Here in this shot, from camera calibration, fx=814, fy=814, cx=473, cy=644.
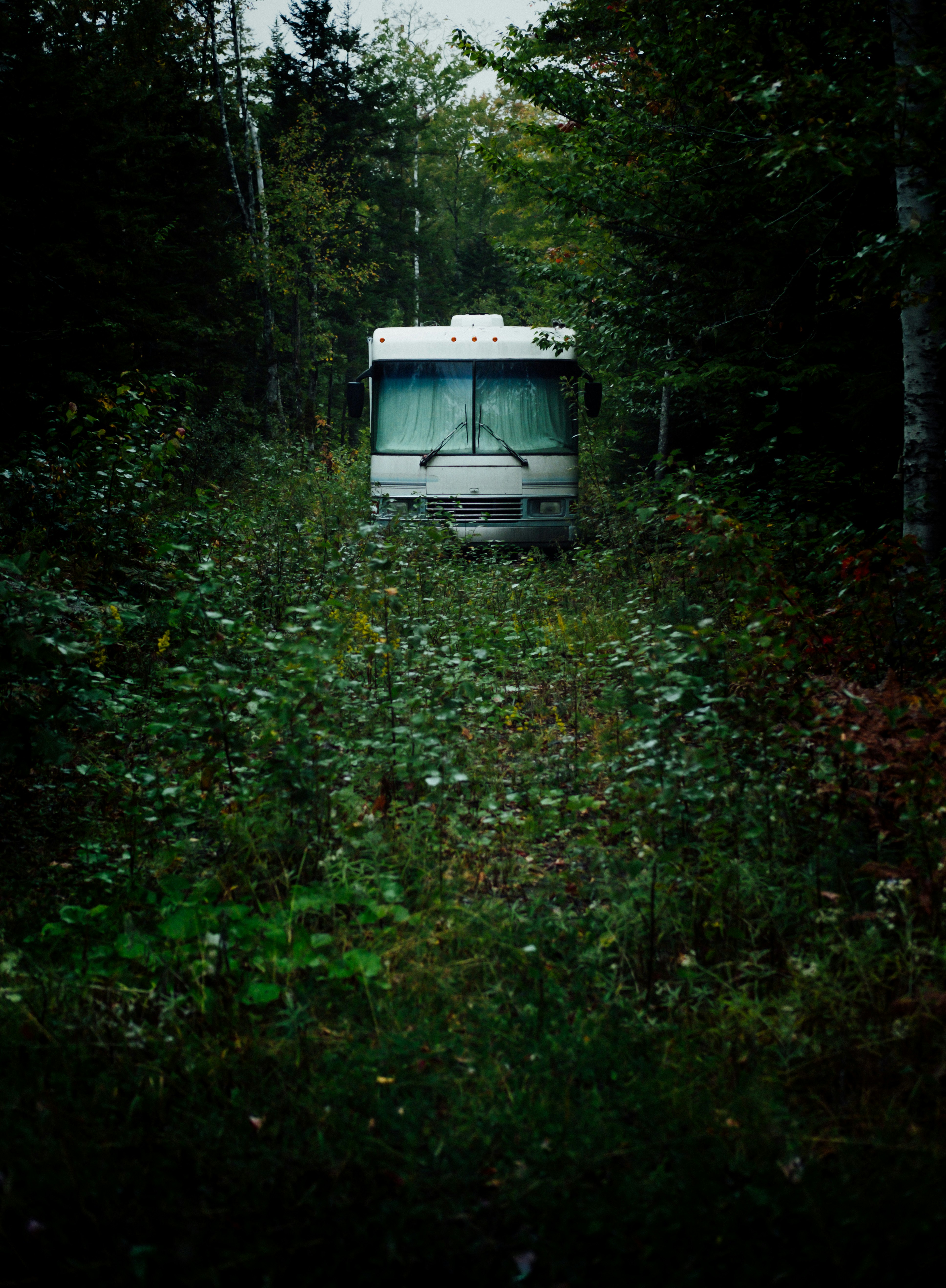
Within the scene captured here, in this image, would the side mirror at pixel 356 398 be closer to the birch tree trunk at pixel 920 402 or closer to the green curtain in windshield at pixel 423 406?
the green curtain in windshield at pixel 423 406

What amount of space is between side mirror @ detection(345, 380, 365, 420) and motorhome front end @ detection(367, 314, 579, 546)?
18 cm

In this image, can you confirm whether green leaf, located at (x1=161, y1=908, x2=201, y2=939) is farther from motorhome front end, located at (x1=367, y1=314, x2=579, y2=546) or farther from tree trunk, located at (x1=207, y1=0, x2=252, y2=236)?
tree trunk, located at (x1=207, y1=0, x2=252, y2=236)

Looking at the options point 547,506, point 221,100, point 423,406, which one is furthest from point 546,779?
point 221,100

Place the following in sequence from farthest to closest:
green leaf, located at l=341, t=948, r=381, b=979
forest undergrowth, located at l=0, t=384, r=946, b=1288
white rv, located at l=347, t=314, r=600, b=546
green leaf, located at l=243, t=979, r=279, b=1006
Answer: white rv, located at l=347, t=314, r=600, b=546 → green leaf, located at l=341, t=948, r=381, b=979 → green leaf, located at l=243, t=979, r=279, b=1006 → forest undergrowth, located at l=0, t=384, r=946, b=1288

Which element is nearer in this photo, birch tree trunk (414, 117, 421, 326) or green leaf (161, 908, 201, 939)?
green leaf (161, 908, 201, 939)

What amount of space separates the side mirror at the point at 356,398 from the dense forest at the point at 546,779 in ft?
6.10

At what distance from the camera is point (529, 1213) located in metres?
1.92

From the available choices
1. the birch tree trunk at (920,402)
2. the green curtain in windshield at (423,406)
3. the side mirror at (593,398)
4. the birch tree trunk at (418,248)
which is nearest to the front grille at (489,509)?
the green curtain in windshield at (423,406)

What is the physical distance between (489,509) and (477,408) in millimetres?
1352

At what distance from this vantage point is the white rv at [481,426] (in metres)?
9.90

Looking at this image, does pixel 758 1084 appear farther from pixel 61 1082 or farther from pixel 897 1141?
pixel 61 1082

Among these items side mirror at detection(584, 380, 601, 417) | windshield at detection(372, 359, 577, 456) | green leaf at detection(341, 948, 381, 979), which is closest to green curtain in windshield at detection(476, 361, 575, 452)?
windshield at detection(372, 359, 577, 456)

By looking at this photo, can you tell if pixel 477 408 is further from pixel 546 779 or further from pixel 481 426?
pixel 546 779

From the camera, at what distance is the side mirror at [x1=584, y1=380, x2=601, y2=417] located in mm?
9766
